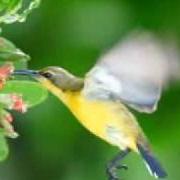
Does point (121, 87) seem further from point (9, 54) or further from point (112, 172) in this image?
point (9, 54)

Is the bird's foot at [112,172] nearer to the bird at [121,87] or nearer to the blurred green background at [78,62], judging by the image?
the bird at [121,87]

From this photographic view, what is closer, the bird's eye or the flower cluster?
the flower cluster

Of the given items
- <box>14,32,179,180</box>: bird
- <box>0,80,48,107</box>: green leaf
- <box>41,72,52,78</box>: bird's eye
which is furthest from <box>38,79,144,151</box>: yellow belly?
<box>0,80,48,107</box>: green leaf

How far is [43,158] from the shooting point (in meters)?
3.37

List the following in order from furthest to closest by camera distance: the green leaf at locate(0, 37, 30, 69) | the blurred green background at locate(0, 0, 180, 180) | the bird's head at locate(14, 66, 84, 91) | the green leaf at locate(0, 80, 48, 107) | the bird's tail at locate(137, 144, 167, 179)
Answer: the blurred green background at locate(0, 0, 180, 180) → the bird's tail at locate(137, 144, 167, 179) → the bird's head at locate(14, 66, 84, 91) → the green leaf at locate(0, 80, 48, 107) → the green leaf at locate(0, 37, 30, 69)

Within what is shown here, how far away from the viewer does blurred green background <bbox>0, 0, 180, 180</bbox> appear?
3137mm

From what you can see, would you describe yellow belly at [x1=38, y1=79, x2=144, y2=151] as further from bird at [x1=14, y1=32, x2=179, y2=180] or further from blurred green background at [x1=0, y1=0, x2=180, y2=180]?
blurred green background at [x1=0, y1=0, x2=180, y2=180]

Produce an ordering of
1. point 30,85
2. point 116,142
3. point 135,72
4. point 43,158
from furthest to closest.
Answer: point 43,158, point 116,142, point 135,72, point 30,85

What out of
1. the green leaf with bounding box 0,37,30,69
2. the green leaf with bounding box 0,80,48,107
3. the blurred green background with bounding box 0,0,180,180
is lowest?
the blurred green background with bounding box 0,0,180,180

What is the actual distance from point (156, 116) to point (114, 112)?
3.74ft

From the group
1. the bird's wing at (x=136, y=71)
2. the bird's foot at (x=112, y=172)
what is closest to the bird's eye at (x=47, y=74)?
the bird's wing at (x=136, y=71)

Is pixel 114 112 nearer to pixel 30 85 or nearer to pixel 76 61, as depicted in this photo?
pixel 30 85

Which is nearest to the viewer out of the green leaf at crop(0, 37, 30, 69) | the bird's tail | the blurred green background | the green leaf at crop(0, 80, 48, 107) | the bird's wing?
the green leaf at crop(0, 37, 30, 69)

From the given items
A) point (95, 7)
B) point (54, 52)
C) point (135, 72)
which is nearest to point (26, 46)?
point (54, 52)
